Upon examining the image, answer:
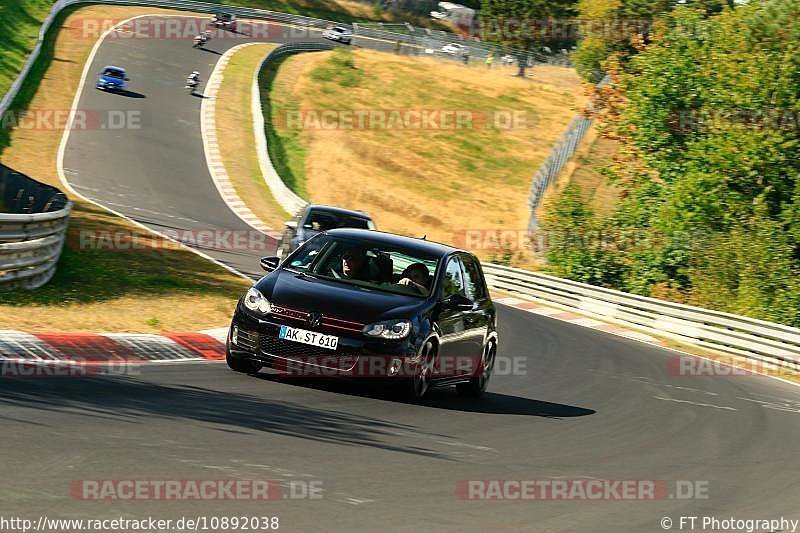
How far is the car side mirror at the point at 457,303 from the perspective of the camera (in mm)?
11586

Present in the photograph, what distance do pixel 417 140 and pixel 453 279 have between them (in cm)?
5145

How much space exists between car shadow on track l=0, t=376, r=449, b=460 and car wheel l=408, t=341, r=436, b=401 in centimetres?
108

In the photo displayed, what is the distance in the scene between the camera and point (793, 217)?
38656 mm

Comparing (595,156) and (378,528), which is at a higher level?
(378,528)

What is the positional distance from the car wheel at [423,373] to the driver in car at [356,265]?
0.98 metres

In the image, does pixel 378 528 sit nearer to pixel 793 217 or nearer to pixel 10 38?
pixel 793 217

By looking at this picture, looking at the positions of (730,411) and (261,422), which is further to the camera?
(730,411)

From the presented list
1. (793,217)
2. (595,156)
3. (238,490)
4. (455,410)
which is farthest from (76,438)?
(595,156)

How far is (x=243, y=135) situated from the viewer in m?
53.7

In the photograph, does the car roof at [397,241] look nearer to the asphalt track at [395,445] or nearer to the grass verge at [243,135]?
the asphalt track at [395,445]

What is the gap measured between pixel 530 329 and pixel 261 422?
14940mm

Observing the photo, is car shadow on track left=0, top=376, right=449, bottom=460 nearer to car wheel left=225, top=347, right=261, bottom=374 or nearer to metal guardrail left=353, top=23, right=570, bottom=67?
car wheel left=225, top=347, right=261, bottom=374

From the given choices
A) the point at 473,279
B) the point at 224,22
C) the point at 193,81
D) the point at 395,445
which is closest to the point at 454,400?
the point at 473,279

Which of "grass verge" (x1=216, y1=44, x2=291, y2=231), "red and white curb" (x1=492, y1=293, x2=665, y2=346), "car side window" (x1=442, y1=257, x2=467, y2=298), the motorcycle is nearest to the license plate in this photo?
"car side window" (x1=442, y1=257, x2=467, y2=298)
